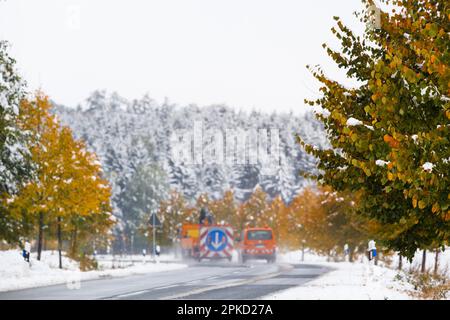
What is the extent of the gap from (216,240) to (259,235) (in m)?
5.13

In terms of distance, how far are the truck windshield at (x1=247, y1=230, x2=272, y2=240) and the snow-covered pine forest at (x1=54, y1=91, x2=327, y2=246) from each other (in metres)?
53.8

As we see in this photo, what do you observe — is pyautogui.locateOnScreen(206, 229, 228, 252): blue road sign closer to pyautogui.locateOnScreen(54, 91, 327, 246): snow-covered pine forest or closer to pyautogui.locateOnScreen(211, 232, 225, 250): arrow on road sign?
pyautogui.locateOnScreen(211, 232, 225, 250): arrow on road sign

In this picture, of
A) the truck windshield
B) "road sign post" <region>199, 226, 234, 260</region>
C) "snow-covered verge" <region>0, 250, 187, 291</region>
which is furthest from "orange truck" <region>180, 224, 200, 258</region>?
"snow-covered verge" <region>0, 250, 187, 291</region>

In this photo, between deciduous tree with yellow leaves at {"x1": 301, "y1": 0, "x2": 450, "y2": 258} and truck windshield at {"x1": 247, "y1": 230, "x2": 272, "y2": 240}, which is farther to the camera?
truck windshield at {"x1": 247, "y1": 230, "x2": 272, "y2": 240}

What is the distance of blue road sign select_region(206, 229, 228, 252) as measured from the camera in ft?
139

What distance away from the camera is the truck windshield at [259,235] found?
154 ft

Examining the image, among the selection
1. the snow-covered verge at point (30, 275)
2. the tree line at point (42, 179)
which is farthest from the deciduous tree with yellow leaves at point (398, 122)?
the tree line at point (42, 179)

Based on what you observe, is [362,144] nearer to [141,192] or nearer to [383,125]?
[383,125]

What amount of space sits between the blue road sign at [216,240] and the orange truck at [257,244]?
391 cm

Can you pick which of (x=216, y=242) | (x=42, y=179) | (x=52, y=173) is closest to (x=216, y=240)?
(x=216, y=242)

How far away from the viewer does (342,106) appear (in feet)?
38.3

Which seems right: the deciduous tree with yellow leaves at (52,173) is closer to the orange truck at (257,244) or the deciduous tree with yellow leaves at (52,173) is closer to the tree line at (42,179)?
the tree line at (42,179)

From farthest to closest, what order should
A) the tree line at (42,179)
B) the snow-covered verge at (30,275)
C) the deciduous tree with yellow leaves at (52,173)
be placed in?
the deciduous tree with yellow leaves at (52,173)
the tree line at (42,179)
the snow-covered verge at (30,275)

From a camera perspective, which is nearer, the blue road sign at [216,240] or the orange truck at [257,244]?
the blue road sign at [216,240]
